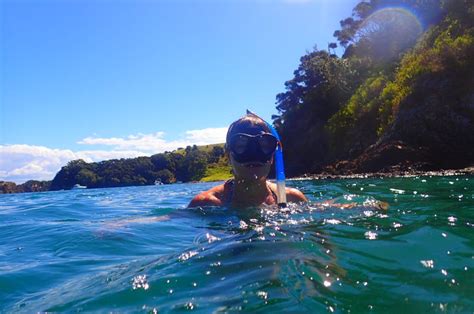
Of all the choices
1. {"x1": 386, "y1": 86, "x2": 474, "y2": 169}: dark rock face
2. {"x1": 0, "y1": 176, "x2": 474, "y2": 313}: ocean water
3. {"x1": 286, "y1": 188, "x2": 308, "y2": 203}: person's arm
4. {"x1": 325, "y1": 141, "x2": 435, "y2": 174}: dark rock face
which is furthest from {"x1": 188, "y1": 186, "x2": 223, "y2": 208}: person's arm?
{"x1": 386, "y1": 86, "x2": 474, "y2": 169}: dark rock face

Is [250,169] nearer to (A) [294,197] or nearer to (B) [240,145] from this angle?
(B) [240,145]

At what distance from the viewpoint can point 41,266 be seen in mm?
3307

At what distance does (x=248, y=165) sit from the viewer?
483cm

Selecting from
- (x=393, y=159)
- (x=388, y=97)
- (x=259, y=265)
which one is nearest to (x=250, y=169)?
(x=259, y=265)

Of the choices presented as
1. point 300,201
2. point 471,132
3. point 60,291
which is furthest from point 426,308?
point 471,132

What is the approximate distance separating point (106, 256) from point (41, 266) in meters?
0.52

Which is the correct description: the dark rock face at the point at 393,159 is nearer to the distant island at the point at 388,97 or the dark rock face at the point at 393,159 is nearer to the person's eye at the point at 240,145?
the distant island at the point at 388,97

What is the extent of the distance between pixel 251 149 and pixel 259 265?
7.27ft

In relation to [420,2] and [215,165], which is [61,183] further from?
[420,2]

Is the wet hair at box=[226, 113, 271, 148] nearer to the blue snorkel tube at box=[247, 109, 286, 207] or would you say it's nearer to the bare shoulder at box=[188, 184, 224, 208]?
the blue snorkel tube at box=[247, 109, 286, 207]

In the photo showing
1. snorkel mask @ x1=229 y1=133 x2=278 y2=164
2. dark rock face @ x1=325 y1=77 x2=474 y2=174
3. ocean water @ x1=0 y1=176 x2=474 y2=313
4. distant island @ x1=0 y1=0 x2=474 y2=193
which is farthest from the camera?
distant island @ x1=0 y1=0 x2=474 y2=193

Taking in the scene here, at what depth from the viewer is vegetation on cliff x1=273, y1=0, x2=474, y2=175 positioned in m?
17.9

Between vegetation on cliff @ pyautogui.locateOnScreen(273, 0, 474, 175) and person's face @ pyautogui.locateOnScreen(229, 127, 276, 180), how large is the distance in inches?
521

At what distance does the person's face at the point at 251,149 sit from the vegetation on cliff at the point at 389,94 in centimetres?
1324
